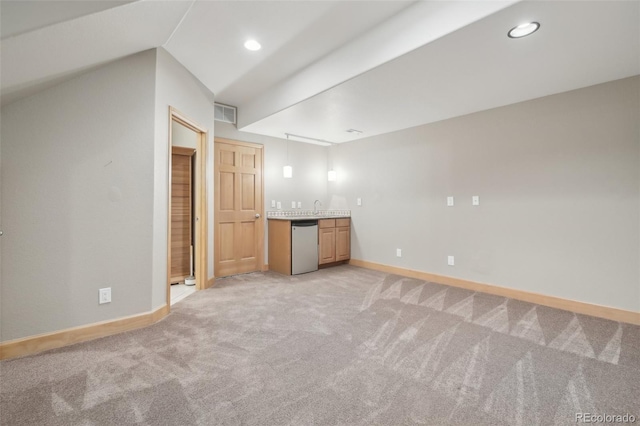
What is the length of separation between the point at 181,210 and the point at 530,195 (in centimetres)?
463

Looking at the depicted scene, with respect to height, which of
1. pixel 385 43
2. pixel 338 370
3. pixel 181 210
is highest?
pixel 385 43

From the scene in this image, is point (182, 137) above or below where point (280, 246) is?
above

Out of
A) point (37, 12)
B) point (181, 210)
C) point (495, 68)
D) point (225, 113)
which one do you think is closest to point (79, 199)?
point (37, 12)

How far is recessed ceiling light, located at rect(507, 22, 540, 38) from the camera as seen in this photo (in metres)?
1.95

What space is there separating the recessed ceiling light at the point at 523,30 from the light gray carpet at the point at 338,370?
2.34 m

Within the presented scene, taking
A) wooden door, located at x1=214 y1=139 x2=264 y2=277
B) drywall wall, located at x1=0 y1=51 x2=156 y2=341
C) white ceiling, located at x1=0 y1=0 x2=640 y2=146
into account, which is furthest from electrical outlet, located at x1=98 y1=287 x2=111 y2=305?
wooden door, located at x1=214 y1=139 x2=264 y2=277

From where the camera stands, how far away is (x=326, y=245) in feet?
16.6

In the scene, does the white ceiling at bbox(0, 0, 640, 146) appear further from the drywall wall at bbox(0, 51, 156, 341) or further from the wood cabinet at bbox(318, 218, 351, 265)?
the wood cabinet at bbox(318, 218, 351, 265)

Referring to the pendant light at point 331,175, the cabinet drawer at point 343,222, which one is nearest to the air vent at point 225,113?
the pendant light at point 331,175

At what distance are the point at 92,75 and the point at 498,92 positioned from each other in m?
3.91

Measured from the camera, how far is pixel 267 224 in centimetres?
498

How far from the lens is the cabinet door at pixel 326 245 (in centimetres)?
496

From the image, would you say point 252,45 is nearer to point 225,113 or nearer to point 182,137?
point 225,113

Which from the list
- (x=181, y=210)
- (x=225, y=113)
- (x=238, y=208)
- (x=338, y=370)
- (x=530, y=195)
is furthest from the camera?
(x=238, y=208)
